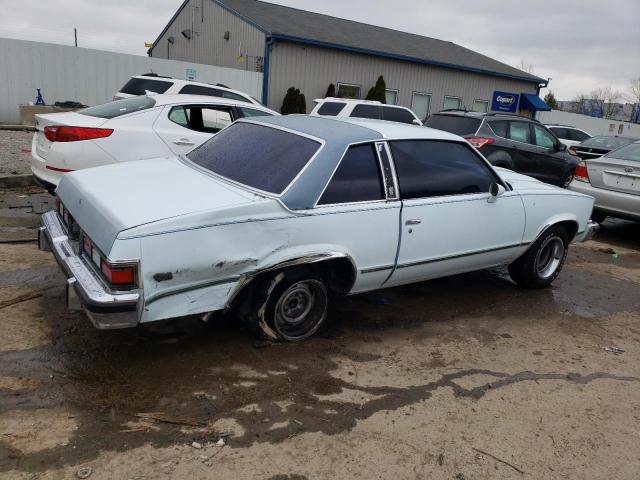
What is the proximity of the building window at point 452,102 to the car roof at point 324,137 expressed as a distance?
69.7 feet

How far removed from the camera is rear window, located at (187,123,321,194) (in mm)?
3768

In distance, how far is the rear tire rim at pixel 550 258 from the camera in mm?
5629

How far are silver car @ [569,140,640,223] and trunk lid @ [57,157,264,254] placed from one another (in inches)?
255

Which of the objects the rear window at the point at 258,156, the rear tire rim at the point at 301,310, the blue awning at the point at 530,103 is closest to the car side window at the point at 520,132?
the rear window at the point at 258,156

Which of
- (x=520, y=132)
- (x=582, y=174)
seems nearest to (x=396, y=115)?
(x=520, y=132)

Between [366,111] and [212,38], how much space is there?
13.7 metres

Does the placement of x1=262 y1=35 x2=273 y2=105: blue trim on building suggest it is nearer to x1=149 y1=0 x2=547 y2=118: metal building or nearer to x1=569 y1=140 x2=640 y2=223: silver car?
x1=149 y1=0 x2=547 y2=118: metal building

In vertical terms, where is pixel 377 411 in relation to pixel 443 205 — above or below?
below

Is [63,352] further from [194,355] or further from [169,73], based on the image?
[169,73]

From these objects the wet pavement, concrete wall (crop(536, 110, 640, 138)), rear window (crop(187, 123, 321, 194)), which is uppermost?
concrete wall (crop(536, 110, 640, 138))

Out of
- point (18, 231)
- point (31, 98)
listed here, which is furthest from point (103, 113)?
point (31, 98)

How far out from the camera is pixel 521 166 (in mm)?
10062

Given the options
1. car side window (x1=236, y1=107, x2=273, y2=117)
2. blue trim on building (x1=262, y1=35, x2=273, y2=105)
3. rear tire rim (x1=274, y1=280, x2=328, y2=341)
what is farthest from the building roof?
rear tire rim (x1=274, y1=280, x2=328, y2=341)

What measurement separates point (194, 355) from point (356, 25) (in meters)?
24.6
